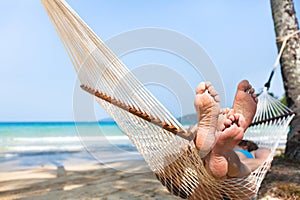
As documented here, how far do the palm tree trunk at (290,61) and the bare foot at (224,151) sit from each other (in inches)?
71.6

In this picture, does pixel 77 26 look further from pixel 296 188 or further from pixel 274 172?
pixel 274 172

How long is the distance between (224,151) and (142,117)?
0.35 m

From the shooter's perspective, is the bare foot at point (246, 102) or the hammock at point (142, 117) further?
the bare foot at point (246, 102)

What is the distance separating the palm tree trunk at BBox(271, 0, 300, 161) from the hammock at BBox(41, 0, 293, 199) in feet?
4.63

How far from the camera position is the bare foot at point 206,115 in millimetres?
1037

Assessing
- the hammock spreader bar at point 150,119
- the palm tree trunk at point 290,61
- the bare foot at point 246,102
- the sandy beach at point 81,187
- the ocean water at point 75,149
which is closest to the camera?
the hammock spreader bar at point 150,119

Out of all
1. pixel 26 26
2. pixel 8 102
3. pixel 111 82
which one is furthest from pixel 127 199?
pixel 8 102

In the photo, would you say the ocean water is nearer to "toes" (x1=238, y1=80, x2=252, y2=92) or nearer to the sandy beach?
the sandy beach

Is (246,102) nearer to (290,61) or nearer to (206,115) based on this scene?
(206,115)

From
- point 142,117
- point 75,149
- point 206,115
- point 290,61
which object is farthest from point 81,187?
point 75,149

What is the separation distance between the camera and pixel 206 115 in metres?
1.06

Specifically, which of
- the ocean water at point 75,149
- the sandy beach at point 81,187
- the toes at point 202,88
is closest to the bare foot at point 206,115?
the toes at point 202,88

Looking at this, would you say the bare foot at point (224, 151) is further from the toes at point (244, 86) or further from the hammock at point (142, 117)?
the toes at point (244, 86)

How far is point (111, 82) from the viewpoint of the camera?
125cm
